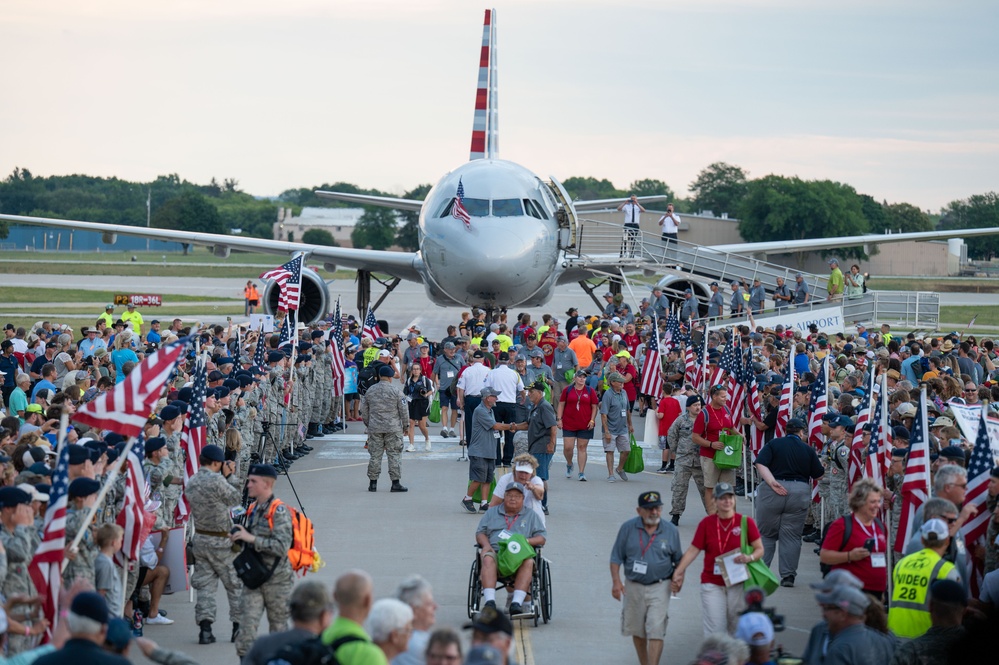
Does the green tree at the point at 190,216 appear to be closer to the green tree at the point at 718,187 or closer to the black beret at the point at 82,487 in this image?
the green tree at the point at 718,187

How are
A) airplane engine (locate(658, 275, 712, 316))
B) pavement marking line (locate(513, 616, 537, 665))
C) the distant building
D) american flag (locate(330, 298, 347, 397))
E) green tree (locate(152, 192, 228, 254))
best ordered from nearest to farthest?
pavement marking line (locate(513, 616, 537, 665)) → american flag (locate(330, 298, 347, 397)) → airplane engine (locate(658, 275, 712, 316)) → green tree (locate(152, 192, 228, 254)) → the distant building

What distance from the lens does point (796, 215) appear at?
99.7m

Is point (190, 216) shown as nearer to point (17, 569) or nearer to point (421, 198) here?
point (421, 198)

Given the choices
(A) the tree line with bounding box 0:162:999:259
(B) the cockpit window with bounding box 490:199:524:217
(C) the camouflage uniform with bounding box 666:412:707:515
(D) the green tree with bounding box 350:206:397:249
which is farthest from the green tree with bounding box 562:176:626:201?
(C) the camouflage uniform with bounding box 666:412:707:515

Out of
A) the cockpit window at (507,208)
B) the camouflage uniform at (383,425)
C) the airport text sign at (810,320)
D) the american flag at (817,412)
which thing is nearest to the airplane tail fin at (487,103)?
the cockpit window at (507,208)

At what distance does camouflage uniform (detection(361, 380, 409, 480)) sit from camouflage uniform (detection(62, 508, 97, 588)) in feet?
26.0

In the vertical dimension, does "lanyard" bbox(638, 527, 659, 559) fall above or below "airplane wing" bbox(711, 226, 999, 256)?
below

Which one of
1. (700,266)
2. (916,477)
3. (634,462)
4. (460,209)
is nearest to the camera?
(916,477)

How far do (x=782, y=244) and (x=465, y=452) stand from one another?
17977 mm

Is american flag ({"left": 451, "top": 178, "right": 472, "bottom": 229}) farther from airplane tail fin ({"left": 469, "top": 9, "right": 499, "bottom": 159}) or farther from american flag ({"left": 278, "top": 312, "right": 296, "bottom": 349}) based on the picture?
airplane tail fin ({"left": 469, "top": 9, "right": 499, "bottom": 159})

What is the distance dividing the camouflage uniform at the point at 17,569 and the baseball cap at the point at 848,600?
16.4 feet

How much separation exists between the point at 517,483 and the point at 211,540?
9.06 feet

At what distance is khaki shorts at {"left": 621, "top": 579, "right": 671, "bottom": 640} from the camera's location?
975cm

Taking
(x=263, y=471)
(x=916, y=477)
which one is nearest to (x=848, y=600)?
(x=916, y=477)
